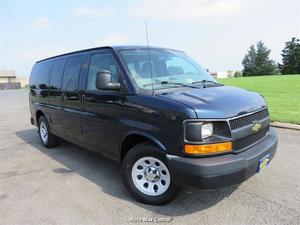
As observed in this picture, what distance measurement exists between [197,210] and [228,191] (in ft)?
2.22

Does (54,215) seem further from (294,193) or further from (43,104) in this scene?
(43,104)

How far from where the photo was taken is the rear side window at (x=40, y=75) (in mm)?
6281

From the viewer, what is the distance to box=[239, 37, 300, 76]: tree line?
270 ft

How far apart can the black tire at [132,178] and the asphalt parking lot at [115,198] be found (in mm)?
97

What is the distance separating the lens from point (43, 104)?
6402 millimetres

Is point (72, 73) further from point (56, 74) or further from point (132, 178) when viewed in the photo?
point (132, 178)

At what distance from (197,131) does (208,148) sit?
23 cm

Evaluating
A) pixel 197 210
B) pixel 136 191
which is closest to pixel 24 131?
pixel 136 191

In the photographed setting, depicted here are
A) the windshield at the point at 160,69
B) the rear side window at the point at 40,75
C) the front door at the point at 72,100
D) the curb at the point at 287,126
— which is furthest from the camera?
the curb at the point at 287,126

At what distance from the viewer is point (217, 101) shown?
A: 10.4ft

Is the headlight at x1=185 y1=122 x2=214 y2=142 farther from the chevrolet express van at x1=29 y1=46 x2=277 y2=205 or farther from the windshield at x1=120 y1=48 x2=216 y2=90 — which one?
the windshield at x1=120 y1=48 x2=216 y2=90

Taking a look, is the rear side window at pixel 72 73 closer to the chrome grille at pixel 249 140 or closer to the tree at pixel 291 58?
the chrome grille at pixel 249 140

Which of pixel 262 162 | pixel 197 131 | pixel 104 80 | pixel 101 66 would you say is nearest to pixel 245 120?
pixel 262 162

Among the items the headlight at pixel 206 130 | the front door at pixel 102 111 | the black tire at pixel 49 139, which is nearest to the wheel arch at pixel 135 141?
the front door at pixel 102 111
